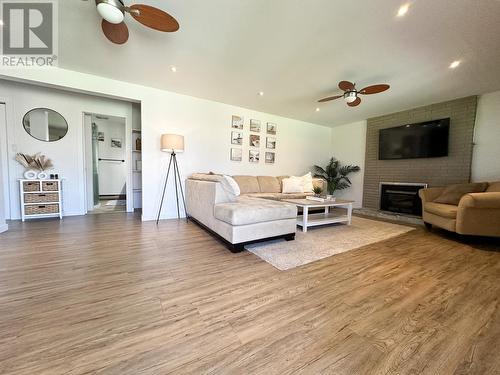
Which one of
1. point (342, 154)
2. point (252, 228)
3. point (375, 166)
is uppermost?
point (342, 154)

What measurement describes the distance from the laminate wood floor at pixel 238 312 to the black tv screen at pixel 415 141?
2558mm

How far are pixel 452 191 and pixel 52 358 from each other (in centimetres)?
496

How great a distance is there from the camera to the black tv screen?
4027 mm

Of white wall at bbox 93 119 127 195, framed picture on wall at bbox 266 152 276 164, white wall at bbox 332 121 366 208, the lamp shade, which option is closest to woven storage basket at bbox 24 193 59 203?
the lamp shade

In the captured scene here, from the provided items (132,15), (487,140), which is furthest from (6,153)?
(487,140)

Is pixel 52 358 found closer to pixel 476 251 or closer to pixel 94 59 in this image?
pixel 94 59

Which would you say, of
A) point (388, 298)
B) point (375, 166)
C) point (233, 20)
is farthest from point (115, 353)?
point (375, 166)

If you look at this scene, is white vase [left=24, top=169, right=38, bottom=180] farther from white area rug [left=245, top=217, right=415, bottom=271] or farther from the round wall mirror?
white area rug [left=245, top=217, right=415, bottom=271]

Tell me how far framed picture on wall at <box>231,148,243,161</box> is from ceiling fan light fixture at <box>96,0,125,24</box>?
305 centimetres

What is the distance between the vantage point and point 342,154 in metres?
6.01

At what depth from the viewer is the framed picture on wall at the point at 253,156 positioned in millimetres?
4906

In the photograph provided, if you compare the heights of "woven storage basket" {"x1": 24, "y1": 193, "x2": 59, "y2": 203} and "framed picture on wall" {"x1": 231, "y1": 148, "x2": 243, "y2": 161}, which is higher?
"framed picture on wall" {"x1": 231, "y1": 148, "x2": 243, "y2": 161}

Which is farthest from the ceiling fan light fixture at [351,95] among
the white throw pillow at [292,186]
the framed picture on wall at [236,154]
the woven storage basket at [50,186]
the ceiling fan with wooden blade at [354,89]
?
the woven storage basket at [50,186]

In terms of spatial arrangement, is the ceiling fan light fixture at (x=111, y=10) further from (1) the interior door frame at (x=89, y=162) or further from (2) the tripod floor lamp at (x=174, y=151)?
(1) the interior door frame at (x=89, y=162)
